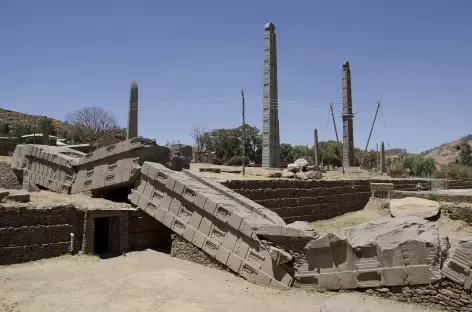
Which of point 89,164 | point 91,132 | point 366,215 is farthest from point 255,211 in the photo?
point 91,132

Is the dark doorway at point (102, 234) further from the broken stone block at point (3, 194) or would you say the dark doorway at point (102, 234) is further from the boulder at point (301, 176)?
the boulder at point (301, 176)

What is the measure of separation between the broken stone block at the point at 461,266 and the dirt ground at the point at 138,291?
0.92 meters

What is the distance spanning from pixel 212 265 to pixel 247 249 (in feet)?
4.75

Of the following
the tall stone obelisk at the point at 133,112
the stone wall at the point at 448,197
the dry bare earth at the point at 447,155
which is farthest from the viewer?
the dry bare earth at the point at 447,155

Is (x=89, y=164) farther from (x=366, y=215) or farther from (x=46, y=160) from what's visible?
(x=366, y=215)

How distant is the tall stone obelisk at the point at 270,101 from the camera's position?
27750mm

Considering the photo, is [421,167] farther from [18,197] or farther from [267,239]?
[18,197]

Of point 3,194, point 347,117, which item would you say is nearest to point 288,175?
point 3,194

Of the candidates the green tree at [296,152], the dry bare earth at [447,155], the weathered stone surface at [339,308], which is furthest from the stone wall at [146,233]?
the dry bare earth at [447,155]

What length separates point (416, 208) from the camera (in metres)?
17.9

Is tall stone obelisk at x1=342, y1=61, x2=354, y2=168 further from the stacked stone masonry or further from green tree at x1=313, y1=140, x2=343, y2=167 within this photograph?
green tree at x1=313, y1=140, x2=343, y2=167

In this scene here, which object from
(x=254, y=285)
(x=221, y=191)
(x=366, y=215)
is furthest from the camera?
(x=366, y=215)

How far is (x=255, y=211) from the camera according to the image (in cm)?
1252

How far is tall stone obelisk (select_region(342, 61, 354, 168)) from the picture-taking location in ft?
110
